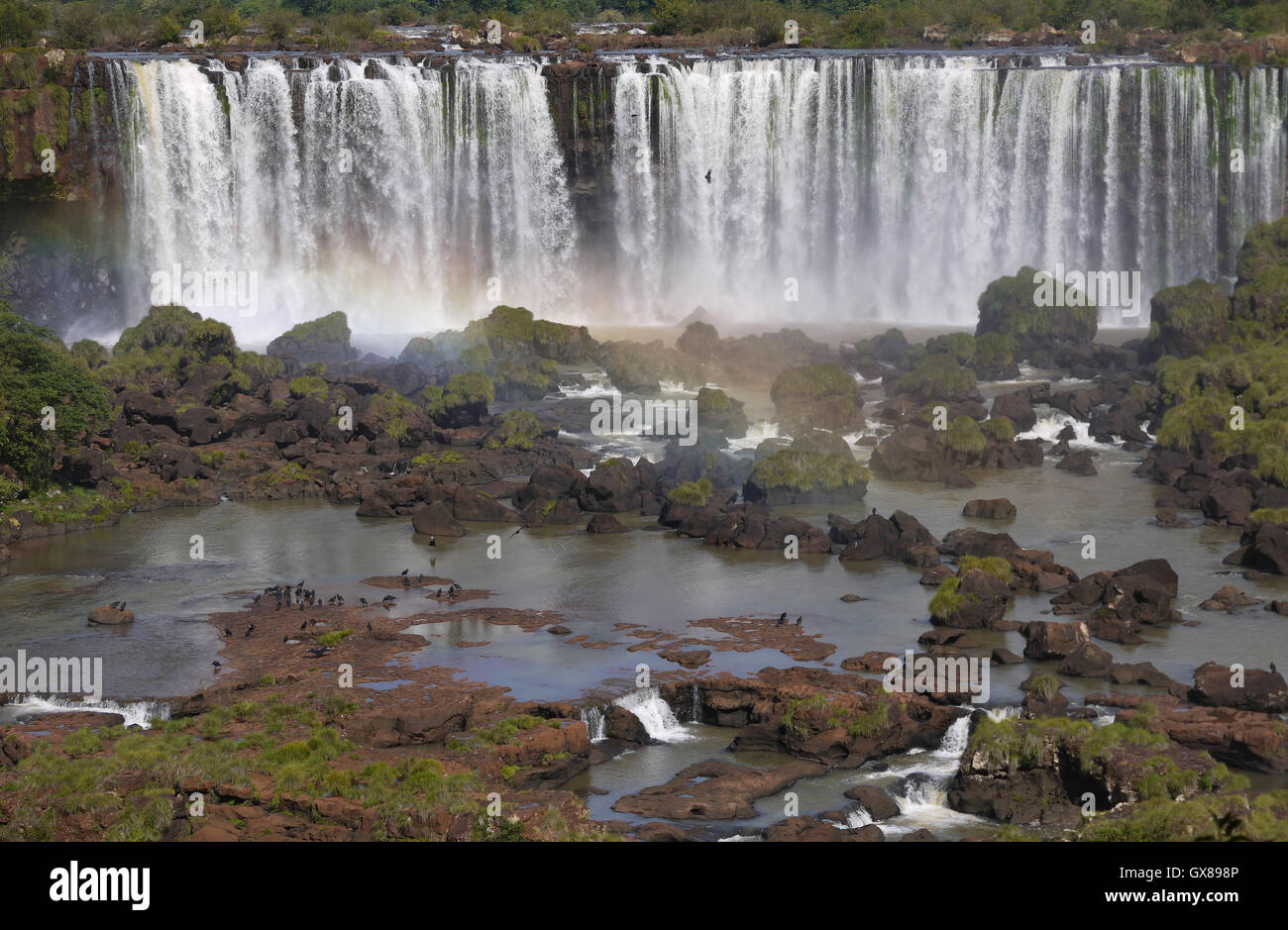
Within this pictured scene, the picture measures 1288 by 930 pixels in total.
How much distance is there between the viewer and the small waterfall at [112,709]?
100 ft

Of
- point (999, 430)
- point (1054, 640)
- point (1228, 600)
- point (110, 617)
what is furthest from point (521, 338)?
point (1054, 640)

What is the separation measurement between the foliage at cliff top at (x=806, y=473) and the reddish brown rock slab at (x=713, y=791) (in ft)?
61.9

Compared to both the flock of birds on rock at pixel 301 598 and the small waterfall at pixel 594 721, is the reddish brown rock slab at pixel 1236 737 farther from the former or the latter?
the flock of birds on rock at pixel 301 598

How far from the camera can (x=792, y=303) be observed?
75.5 m

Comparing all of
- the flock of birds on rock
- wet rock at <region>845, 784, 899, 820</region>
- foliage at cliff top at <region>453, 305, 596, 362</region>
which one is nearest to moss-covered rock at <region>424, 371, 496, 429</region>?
foliage at cliff top at <region>453, 305, 596, 362</region>

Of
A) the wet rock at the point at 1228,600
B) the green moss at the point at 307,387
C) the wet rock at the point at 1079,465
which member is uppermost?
the green moss at the point at 307,387

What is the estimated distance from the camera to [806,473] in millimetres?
46812

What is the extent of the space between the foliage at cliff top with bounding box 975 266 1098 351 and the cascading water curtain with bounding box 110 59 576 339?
1983 cm

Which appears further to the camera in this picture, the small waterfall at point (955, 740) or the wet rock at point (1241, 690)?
the wet rock at point (1241, 690)

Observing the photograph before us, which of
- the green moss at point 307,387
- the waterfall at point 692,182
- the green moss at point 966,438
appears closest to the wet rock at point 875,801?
the green moss at point 966,438

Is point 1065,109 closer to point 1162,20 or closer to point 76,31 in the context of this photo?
point 1162,20

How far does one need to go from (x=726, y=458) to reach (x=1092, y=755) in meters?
23.8

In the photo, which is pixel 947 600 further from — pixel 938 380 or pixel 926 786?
pixel 938 380
